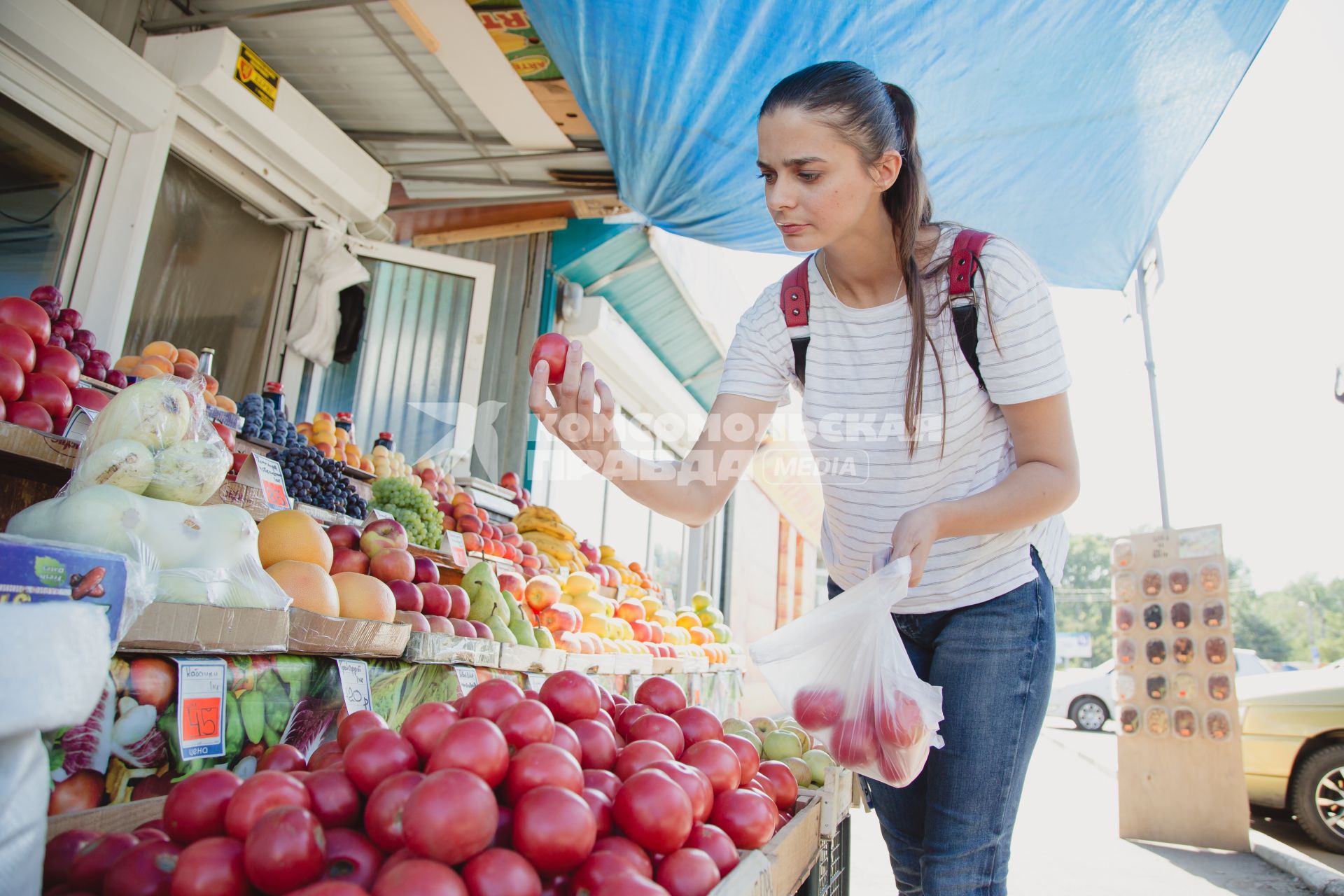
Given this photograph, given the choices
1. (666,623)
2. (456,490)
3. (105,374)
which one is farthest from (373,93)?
(666,623)

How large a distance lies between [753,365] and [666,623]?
13.9 ft

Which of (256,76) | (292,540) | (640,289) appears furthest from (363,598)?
(640,289)

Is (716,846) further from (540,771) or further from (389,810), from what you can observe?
(389,810)

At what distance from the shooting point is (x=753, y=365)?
192 centimetres

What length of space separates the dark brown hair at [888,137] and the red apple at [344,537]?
1.92 m

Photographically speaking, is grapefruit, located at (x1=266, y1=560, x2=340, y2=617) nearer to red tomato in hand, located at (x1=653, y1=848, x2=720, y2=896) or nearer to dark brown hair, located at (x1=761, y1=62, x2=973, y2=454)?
red tomato in hand, located at (x1=653, y1=848, x2=720, y2=896)

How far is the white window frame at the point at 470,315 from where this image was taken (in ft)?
20.8

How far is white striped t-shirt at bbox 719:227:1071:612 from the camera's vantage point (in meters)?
1.60

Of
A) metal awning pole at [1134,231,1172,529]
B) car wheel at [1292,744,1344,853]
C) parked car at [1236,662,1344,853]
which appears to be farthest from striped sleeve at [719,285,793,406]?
car wheel at [1292,744,1344,853]

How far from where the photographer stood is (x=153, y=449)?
1849 mm

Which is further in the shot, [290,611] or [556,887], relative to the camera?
[290,611]

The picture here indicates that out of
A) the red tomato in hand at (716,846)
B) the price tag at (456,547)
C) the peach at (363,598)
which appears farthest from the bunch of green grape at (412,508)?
the red tomato in hand at (716,846)

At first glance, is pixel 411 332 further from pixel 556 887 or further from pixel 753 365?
pixel 556 887

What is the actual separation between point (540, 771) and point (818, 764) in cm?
140
